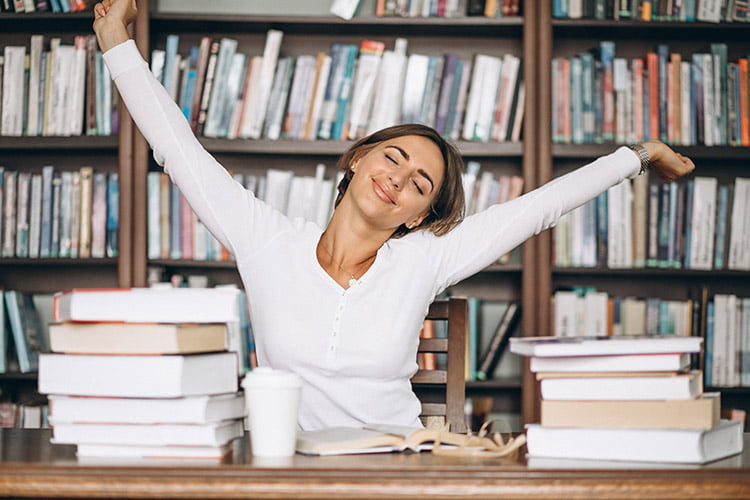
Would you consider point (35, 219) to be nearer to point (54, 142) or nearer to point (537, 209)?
point (54, 142)

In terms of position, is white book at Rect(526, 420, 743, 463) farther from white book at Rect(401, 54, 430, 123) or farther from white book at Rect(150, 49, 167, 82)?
white book at Rect(150, 49, 167, 82)

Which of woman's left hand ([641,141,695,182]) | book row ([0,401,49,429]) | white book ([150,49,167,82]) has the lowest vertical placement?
book row ([0,401,49,429])

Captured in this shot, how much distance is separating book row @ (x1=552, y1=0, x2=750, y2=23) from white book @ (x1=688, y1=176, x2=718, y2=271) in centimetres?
52

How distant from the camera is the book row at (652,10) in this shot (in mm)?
2734

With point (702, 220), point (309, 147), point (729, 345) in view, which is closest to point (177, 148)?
point (309, 147)

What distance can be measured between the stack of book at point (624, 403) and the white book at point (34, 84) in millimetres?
2197

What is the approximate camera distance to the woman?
1568 millimetres

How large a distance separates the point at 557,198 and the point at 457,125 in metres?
1.17

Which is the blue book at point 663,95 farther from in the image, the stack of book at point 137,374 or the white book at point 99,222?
the stack of book at point 137,374

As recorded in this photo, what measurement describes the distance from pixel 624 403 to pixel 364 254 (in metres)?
0.80

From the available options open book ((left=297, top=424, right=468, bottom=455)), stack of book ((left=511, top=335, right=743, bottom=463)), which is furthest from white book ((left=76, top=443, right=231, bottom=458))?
stack of book ((left=511, top=335, right=743, bottom=463))

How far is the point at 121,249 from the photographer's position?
269 cm

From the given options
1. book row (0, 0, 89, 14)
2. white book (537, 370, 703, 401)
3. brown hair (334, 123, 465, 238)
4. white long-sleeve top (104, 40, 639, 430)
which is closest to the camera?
white book (537, 370, 703, 401)

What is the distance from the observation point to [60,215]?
2.75m
